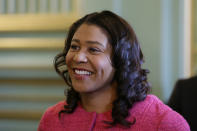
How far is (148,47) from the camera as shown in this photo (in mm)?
1546

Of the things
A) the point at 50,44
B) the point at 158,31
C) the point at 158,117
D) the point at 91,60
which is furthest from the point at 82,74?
the point at 158,31

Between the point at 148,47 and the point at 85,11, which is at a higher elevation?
the point at 85,11

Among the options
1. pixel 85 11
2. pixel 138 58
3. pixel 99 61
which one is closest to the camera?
pixel 99 61

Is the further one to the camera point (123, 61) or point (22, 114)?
point (22, 114)

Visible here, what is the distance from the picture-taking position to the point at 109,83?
1170 millimetres

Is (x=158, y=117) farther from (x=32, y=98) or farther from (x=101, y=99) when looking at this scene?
(x=32, y=98)

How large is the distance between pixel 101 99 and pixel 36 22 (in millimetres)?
544

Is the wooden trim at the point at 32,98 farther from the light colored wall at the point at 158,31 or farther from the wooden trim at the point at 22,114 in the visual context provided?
the light colored wall at the point at 158,31

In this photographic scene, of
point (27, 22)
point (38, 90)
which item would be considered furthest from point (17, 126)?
point (27, 22)

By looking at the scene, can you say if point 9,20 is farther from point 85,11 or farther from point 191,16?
point 191,16

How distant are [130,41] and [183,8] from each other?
507 millimetres

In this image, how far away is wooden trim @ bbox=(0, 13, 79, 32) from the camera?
1.50 meters

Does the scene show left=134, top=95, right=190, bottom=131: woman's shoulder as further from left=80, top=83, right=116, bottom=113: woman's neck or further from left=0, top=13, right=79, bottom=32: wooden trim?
left=0, top=13, right=79, bottom=32: wooden trim

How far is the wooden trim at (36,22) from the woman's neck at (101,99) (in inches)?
17.0
